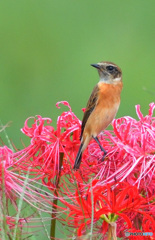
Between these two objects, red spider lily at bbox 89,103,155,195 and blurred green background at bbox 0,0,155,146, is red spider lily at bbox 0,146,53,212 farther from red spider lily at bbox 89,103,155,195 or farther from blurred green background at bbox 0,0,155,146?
blurred green background at bbox 0,0,155,146

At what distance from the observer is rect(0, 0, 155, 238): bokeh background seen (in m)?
11.1

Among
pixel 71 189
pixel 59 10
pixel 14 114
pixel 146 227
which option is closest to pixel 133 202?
pixel 146 227

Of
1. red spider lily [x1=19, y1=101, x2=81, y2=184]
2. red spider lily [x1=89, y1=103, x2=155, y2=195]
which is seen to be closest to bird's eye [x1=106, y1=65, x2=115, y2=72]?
red spider lily [x1=19, y1=101, x2=81, y2=184]

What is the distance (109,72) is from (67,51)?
301 inches

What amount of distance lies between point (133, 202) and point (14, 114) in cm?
653

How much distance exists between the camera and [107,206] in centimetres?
380

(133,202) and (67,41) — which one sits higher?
(67,41)

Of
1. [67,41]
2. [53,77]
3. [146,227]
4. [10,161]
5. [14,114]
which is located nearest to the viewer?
[146,227]

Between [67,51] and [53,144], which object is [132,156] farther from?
[67,51]

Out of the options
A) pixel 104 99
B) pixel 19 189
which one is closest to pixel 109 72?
pixel 104 99

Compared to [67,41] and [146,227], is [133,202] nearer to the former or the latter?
[146,227]

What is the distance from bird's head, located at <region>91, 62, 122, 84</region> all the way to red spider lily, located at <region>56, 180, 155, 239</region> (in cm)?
184

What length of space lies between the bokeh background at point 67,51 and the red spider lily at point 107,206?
5.46 metres

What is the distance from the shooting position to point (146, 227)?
3826 millimetres
